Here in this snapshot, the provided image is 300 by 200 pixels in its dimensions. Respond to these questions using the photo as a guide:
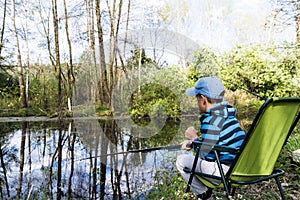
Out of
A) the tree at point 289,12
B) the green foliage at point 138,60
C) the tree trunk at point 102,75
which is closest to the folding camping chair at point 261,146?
the green foliage at point 138,60

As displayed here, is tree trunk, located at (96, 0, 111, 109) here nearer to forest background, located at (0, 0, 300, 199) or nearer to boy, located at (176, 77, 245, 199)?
forest background, located at (0, 0, 300, 199)

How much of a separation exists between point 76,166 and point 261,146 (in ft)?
6.95

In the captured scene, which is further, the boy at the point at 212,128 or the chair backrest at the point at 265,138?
the boy at the point at 212,128

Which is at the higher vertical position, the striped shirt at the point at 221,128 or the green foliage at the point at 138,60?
the green foliage at the point at 138,60

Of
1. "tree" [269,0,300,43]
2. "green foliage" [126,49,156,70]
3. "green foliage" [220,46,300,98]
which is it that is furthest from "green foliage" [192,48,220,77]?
"tree" [269,0,300,43]

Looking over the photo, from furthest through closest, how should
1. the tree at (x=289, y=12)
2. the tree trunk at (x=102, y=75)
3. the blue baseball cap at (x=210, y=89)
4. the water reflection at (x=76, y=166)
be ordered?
the tree at (x=289, y=12) < the tree trunk at (x=102, y=75) < the water reflection at (x=76, y=166) < the blue baseball cap at (x=210, y=89)

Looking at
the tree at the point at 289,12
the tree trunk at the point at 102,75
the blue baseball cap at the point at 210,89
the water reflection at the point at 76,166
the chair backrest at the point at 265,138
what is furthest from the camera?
the tree at the point at 289,12

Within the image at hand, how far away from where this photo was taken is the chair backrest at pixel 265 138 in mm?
1291

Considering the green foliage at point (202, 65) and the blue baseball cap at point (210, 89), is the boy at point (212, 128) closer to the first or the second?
the blue baseball cap at point (210, 89)

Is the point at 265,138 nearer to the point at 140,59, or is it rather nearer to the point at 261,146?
the point at 261,146

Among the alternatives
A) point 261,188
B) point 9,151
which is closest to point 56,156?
point 9,151

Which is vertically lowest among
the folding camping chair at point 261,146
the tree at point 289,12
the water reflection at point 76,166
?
the water reflection at point 76,166

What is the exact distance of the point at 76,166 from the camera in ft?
9.86

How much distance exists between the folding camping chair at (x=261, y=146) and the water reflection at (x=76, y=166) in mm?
734
